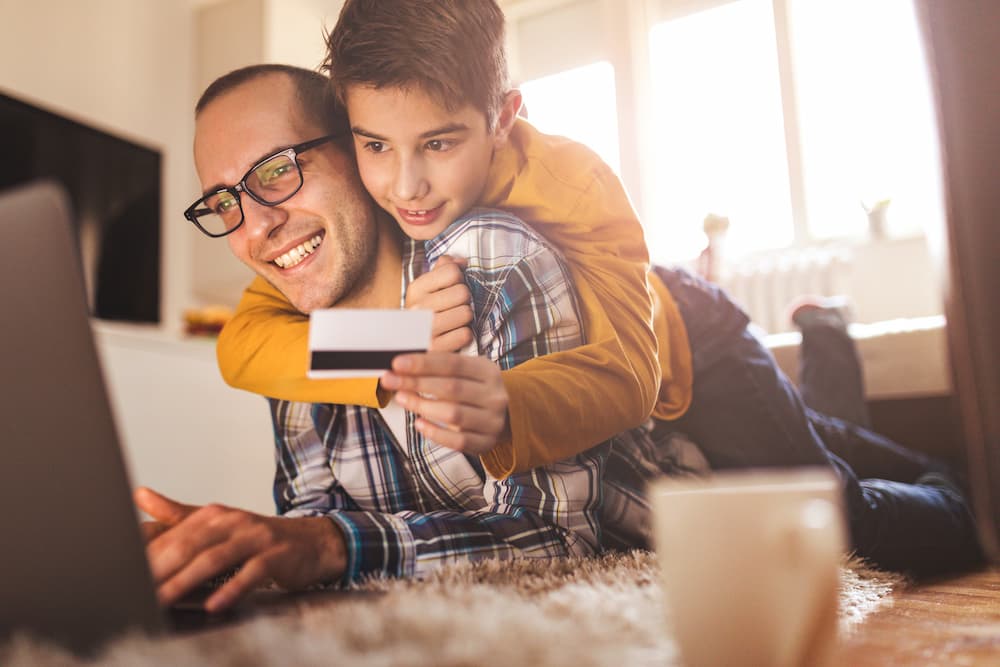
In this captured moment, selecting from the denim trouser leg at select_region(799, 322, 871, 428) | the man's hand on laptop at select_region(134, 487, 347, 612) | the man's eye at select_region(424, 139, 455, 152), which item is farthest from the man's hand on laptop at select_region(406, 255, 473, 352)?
the denim trouser leg at select_region(799, 322, 871, 428)

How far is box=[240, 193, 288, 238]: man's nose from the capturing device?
2.91ft

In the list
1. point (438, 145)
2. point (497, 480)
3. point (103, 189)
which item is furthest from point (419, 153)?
point (103, 189)

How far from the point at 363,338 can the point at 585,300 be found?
273 mm

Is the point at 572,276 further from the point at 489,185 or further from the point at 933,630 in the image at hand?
the point at 933,630

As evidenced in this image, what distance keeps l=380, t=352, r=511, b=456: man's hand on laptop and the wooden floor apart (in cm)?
37

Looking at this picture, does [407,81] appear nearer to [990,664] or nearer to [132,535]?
[132,535]

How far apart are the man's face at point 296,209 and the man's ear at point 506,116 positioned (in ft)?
0.57

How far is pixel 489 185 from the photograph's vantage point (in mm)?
855

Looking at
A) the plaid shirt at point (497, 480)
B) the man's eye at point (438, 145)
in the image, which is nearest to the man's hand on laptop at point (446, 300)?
the plaid shirt at point (497, 480)

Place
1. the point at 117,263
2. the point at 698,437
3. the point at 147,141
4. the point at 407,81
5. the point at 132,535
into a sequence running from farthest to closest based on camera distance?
1. the point at 117,263
2. the point at 147,141
3. the point at 698,437
4. the point at 407,81
5. the point at 132,535

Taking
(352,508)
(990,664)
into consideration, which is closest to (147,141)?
(352,508)

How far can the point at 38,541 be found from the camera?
0.43m

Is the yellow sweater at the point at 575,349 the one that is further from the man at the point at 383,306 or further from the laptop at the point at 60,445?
the laptop at the point at 60,445

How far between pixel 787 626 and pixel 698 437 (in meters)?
0.51
